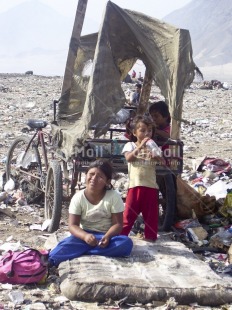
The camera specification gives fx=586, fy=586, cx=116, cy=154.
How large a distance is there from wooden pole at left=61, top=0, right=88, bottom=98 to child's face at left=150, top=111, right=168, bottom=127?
1222 mm

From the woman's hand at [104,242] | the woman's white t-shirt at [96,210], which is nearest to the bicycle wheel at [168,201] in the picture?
the woman's white t-shirt at [96,210]

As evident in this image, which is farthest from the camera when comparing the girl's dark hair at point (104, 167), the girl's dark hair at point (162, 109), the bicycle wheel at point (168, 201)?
the bicycle wheel at point (168, 201)

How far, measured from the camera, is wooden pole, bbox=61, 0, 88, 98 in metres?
6.32

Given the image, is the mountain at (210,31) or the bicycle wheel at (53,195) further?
the mountain at (210,31)

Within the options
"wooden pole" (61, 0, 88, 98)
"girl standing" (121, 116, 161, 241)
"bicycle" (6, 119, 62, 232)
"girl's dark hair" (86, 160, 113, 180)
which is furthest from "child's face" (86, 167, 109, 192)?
"wooden pole" (61, 0, 88, 98)

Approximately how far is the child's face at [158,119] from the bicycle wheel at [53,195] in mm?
1049

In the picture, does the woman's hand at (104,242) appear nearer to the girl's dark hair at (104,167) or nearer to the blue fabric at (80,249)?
the blue fabric at (80,249)

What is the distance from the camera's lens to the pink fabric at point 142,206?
17.0 feet

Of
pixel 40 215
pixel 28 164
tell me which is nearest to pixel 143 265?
pixel 40 215

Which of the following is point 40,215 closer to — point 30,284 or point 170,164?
point 170,164

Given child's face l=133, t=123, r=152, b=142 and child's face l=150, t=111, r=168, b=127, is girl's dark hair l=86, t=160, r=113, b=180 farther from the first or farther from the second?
child's face l=150, t=111, r=168, b=127

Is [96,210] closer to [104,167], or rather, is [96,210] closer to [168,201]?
[104,167]

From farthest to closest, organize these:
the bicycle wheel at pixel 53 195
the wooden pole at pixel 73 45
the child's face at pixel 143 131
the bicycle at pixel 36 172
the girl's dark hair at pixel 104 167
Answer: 1. the wooden pole at pixel 73 45
2. the bicycle at pixel 36 172
3. the bicycle wheel at pixel 53 195
4. the child's face at pixel 143 131
5. the girl's dark hair at pixel 104 167

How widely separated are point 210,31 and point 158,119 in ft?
451
